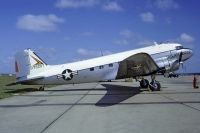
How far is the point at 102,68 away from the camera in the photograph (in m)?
25.8

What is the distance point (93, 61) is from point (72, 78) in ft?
7.98

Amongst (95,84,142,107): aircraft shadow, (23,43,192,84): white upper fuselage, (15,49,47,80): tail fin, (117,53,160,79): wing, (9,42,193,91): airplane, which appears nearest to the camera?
(95,84,142,107): aircraft shadow

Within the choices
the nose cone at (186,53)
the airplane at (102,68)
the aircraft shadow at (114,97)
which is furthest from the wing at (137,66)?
the nose cone at (186,53)

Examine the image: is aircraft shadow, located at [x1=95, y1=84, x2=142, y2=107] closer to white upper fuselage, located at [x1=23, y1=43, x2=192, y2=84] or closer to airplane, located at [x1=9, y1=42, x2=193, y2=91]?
airplane, located at [x1=9, y1=42, x2=193, y2=91]

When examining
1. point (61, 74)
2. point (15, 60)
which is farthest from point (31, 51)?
point (61, 74)

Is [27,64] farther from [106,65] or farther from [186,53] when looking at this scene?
[186,53]

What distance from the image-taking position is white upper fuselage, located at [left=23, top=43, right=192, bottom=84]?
2542 cm

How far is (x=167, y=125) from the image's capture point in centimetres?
926

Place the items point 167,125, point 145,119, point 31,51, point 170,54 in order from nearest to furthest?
point 167,125, point 145,119, point 170,54, point 31,51

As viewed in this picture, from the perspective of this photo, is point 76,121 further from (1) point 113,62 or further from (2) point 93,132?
(1) point 113,62

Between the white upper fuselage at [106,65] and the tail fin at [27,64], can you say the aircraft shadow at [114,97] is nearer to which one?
the white upper fuselage at [106,65]

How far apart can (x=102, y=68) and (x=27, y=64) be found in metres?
6.99

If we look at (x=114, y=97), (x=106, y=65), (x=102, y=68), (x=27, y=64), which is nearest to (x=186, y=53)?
(x=106, y=65)

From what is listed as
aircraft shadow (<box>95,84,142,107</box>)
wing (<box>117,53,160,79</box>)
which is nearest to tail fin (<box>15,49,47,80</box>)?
aircraft shadow (<box>95,84,142,107</box>)
